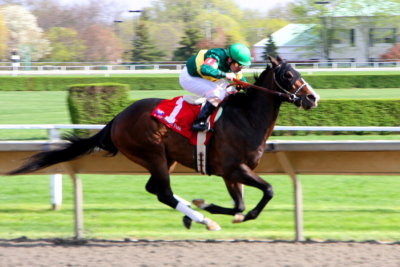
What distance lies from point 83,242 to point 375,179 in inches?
169

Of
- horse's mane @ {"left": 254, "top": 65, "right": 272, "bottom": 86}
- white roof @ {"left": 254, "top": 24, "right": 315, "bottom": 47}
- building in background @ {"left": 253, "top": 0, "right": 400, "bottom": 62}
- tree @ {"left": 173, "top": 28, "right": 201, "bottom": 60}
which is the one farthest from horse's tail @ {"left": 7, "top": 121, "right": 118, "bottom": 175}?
white roof @ {"left": 254, "top": 24, "right": 315, "bottom": 47}

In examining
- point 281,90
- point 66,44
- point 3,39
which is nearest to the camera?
point 281,90

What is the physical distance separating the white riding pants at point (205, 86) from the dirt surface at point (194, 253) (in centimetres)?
108

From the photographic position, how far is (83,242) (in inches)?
197

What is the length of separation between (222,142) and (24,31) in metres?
59.4

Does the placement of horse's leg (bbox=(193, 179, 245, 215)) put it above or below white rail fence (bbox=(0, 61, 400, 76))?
above

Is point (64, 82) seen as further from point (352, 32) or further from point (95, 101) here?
point (352, 32)

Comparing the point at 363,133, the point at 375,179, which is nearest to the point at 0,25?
the point at 363,133

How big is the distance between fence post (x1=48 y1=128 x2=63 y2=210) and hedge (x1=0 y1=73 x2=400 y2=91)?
20.2 metres

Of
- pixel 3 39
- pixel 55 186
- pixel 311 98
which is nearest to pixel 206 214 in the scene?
pixel 55 186

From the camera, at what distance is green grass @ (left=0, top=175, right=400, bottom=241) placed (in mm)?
5395

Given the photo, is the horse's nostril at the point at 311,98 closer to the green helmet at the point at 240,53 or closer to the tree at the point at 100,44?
the green helmet at the point at 240,53

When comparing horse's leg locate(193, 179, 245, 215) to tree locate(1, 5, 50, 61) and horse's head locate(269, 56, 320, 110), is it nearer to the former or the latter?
horse's head locate(269, 56, 320, 110)

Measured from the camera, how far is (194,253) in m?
4.55
